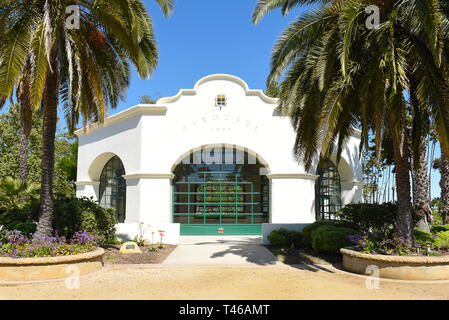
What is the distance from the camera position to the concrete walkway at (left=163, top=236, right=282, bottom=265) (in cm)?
1058

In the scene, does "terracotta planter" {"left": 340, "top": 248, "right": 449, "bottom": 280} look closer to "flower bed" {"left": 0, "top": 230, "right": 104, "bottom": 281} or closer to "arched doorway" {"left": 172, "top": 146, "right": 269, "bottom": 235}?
"flower bed" {"left": 0, "top": 230, "right": 104, "bottom": 281}

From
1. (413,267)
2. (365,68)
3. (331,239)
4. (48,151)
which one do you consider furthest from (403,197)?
(48,151)

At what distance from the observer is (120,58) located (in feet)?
37.4

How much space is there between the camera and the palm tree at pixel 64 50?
8.05 metres

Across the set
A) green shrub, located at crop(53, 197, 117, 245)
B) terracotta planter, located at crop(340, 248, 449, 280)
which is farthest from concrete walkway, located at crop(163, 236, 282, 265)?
terracotta planter, located at crop(340, 248, 449, 280)

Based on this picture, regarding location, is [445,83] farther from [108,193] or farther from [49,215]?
[108,193]

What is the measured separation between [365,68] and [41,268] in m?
9.00

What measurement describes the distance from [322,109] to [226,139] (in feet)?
27.1

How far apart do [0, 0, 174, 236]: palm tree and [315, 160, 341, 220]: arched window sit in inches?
475

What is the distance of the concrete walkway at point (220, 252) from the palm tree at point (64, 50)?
4.32 meters

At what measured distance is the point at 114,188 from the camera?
19.8 metres

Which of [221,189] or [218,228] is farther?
[221,189]

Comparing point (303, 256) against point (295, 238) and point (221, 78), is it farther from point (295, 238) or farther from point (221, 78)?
point (221, 78)

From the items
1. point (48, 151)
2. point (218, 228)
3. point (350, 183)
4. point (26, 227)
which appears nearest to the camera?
point (48, 151)
